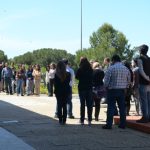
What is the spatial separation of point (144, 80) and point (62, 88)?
2319 millimetres

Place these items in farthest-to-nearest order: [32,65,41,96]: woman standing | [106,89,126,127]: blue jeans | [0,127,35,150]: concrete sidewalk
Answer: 1. [32,65,41,96]: woman standing
2. [106,89,126,127]: blue jeans
3. [0,127,35,150]: concrete sidewalk

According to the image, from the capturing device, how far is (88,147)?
1041 centimetres

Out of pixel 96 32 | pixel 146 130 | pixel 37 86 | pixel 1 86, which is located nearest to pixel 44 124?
pixel 146 130

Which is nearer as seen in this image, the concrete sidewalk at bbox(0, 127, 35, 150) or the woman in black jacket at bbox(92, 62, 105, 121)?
the concrete sidewalk at bbox(0, 127, 35, 150)

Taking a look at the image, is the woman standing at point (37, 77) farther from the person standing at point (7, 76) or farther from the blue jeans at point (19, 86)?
the person standing at point (7, 76)

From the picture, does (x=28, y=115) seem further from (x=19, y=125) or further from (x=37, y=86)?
(x=37, y=86)

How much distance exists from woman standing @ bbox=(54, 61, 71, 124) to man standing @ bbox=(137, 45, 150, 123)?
6.81ft

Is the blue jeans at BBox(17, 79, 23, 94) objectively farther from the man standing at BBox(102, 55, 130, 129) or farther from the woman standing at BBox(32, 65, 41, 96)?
the man standing at BBox(102, 55, 130, 129)

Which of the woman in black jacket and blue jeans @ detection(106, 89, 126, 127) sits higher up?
the woman in black jacket

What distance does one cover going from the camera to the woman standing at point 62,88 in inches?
556

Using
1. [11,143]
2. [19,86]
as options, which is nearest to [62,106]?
[11,143]

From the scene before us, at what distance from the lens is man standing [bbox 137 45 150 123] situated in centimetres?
1319

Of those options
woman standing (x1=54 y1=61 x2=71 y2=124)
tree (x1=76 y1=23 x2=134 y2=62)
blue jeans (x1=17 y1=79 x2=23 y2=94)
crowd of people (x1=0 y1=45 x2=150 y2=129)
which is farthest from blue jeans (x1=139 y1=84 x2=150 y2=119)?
tree (x1=76 y1=23 x2=134 y2=62)

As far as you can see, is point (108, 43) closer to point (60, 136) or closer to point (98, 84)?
point (98, 84)
